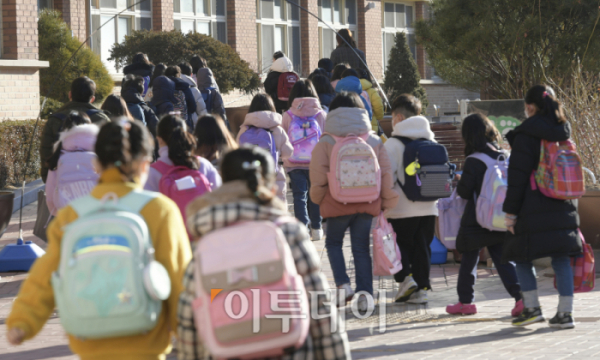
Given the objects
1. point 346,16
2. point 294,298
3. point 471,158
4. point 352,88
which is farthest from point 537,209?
point 346,16

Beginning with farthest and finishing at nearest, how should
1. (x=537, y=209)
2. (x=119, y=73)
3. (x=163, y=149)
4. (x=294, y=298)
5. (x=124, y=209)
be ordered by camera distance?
(x=119, y=73), (x=537, y=209), (x=163, y=149), (x=124, y=209), (x=294, y=298)

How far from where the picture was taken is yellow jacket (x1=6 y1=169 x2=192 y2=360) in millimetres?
3322

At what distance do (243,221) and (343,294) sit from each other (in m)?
4.16

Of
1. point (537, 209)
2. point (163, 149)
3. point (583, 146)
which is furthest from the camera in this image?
point (583, 146)

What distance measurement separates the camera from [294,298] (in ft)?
10.3

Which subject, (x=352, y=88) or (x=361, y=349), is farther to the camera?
(x=352, y=88)

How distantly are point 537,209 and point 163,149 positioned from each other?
2.60m

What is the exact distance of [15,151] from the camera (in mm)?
14758

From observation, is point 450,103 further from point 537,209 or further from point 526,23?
point 537,209

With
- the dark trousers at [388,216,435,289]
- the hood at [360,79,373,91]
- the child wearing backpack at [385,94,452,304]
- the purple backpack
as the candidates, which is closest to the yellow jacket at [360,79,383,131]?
the hood at [360,79,373,91]

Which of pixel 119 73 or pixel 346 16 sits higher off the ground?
pixel 346 16

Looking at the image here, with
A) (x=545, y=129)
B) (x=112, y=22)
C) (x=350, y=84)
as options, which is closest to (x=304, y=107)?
(x=350, y=84)

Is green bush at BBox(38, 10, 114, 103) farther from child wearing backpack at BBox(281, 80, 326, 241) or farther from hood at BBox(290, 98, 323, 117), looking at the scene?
hood at BBox(290, 98, 323, 117)

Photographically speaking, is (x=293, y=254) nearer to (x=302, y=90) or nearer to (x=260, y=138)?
(x=260, y=138)
